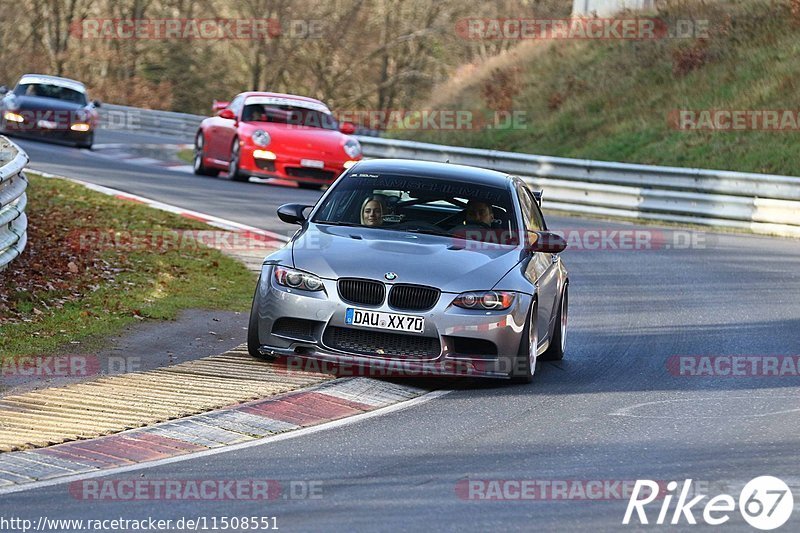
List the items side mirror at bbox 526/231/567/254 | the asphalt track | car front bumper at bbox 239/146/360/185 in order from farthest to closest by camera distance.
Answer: car front bumper at bbox 239/146/360/185 < side mirror at bbox 526/231/567/254 < the asphalt track

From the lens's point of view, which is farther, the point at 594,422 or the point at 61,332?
the point at 61,332

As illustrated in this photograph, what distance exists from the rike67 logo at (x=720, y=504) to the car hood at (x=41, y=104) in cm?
2631

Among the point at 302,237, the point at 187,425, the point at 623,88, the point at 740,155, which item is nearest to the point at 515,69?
the point at 623,88

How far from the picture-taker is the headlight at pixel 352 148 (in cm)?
2511

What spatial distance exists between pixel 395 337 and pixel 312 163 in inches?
617

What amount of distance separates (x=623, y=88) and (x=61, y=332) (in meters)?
25.3

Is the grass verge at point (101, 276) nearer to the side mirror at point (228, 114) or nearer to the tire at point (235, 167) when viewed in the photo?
the tire at point (235, 167)

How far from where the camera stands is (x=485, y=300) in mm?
9508

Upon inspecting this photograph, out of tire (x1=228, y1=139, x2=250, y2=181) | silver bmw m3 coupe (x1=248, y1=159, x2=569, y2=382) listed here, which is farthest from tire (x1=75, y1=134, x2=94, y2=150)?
silver bmw m3 coupe (x1=248, y1=159, x2=569, y2=382)

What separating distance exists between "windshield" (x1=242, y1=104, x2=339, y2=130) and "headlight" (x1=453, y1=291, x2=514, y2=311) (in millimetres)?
16440

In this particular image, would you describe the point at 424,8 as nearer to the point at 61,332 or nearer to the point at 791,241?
the point at 791,241

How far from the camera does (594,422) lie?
28.1 feet

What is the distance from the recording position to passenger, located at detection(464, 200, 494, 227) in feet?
34.8

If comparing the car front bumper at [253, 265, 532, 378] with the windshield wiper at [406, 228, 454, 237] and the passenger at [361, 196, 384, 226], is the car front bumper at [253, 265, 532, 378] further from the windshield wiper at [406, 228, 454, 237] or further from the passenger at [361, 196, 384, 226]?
the passenger at [361, 196, 384, 226]
